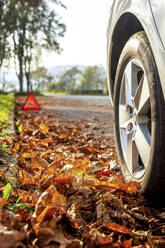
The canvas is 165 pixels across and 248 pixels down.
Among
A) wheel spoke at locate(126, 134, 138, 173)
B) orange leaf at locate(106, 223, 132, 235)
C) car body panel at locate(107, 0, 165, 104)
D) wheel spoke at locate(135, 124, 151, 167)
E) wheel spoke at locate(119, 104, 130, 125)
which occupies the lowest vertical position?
orange leaf at locate(106, 223, 132, 235)

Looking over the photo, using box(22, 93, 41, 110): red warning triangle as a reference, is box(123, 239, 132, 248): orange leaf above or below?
below

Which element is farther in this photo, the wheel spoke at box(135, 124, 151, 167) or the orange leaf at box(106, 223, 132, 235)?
the wheel spoke at box(135, 124, 151, 167)

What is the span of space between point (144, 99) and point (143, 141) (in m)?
0.29

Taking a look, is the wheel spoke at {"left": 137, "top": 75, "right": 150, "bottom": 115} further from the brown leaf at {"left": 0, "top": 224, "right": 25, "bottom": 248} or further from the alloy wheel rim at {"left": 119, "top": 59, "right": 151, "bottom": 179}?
the brown leaf at {"left": 0, "top": 224, "right": 25, "bottom": 248}

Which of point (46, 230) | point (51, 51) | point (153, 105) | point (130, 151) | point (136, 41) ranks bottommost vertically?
point (46, 230)

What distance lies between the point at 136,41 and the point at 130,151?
82 cm

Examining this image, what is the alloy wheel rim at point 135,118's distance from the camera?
185 centimetres

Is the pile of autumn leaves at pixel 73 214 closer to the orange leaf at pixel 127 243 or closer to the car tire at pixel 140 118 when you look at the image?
the orange leaf at pixel 127 243

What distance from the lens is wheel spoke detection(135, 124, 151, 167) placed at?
1778mm

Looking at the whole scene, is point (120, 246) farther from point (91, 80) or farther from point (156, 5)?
point (91, 80)

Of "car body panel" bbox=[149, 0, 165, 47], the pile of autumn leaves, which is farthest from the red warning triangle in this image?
"car body panel" bbox=[149, 0, 165, 47]

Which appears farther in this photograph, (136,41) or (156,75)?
(136,41)

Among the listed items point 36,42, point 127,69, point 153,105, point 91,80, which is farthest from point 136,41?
point 91,80

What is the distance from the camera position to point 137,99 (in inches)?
80.4
